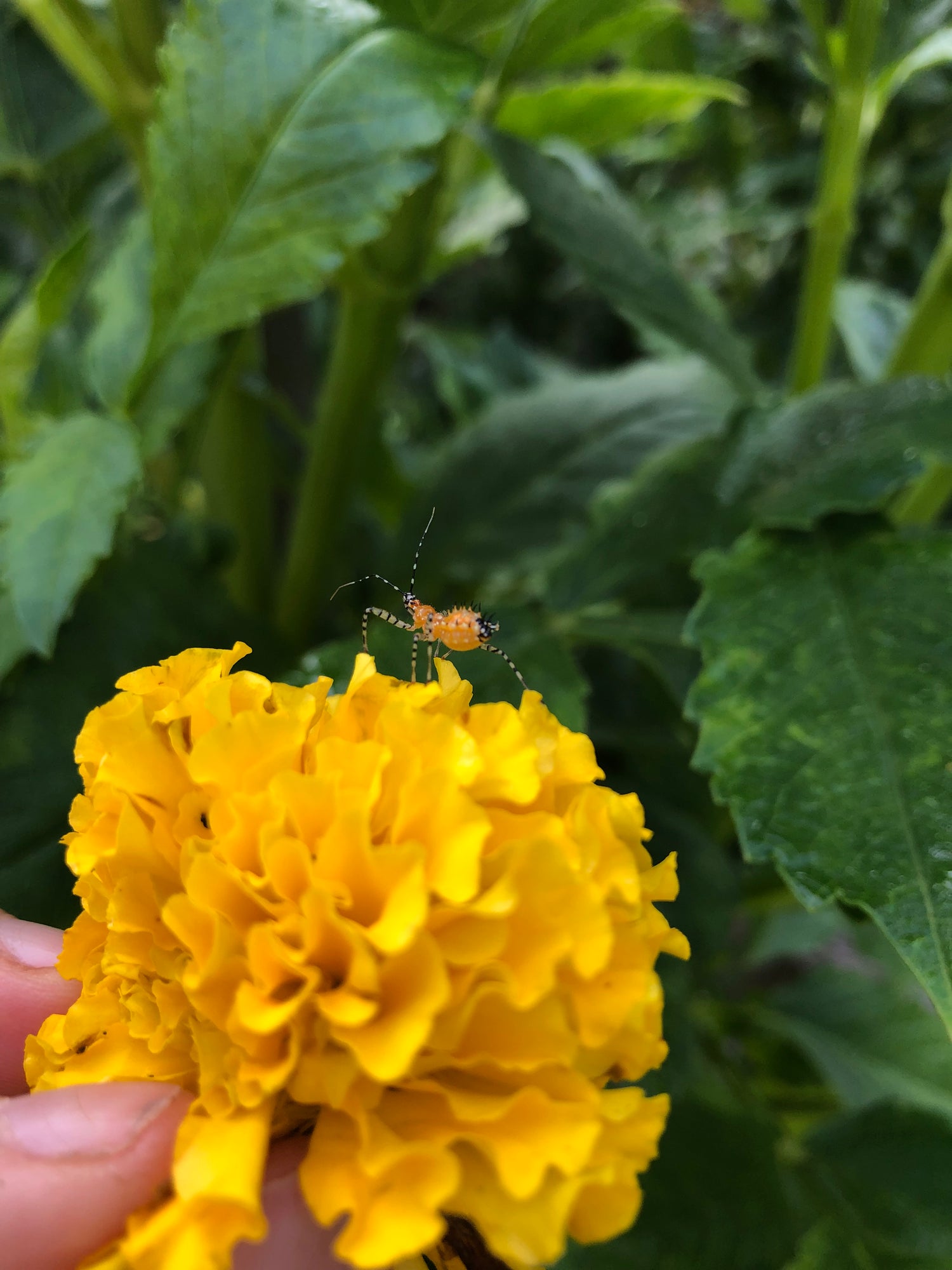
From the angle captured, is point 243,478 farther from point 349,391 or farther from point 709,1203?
point 709,1203

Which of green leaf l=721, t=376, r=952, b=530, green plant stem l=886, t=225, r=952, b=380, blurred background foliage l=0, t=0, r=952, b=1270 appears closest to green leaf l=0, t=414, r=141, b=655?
blurred background foliage l=0, t=0, r=952, b=1270

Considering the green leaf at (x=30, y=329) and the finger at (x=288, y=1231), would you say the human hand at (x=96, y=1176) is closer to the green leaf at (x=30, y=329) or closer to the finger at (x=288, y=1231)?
the finger at (x=288, y=1231)

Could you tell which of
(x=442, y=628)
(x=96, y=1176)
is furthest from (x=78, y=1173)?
Result: (x=442, y=628)

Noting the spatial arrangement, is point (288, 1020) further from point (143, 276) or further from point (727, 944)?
point (727, 944)

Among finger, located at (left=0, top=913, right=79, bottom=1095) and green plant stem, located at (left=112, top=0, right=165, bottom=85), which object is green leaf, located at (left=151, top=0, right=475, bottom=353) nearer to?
green plant stem, located at (left=112, top=0, right=165, bottom=85)

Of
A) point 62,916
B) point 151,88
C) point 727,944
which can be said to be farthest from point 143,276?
point 727,944

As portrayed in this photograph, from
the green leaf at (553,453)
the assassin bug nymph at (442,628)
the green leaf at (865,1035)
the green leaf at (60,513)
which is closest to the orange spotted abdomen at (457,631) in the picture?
the assassin bug nymph at (442,628)
